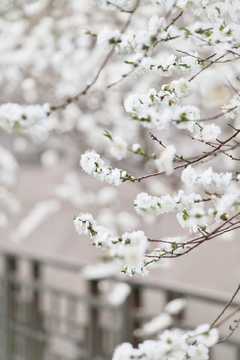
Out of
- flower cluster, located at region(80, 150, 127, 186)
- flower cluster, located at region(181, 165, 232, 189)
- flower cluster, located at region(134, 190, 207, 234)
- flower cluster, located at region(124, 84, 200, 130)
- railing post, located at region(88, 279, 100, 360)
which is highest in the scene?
flower cluster, located at region(124, 84, 200, 130)

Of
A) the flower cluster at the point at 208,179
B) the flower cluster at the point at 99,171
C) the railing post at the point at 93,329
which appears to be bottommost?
the railing post at the point at 93,329

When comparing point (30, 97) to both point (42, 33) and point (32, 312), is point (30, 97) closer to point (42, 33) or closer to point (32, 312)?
point (42, 33)

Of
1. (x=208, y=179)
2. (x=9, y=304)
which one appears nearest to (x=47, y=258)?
(x=9, y=304)

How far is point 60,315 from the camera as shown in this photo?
2.63 meters

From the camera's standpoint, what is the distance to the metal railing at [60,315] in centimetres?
215

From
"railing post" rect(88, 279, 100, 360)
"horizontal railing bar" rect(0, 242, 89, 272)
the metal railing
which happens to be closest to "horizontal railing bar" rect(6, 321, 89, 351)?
the metal railing

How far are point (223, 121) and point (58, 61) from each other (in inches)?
49.0

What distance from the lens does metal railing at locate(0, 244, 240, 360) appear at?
84.6 inches

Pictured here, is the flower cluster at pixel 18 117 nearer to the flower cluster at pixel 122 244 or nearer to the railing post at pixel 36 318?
the flower cluster at pixel 122 244

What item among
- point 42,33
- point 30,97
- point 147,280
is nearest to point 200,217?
point 147,280

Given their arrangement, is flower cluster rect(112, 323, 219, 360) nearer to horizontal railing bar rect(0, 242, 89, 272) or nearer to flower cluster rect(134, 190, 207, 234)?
flower cluster rect(134, 190, 207, 234)

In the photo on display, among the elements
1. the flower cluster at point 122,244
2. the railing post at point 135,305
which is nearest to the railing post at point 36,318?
the railing post at point 135,305

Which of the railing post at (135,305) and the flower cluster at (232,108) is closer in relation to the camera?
the flower cluster at (232,108)

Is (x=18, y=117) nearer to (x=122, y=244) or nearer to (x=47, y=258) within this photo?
(x=122, y=244)
